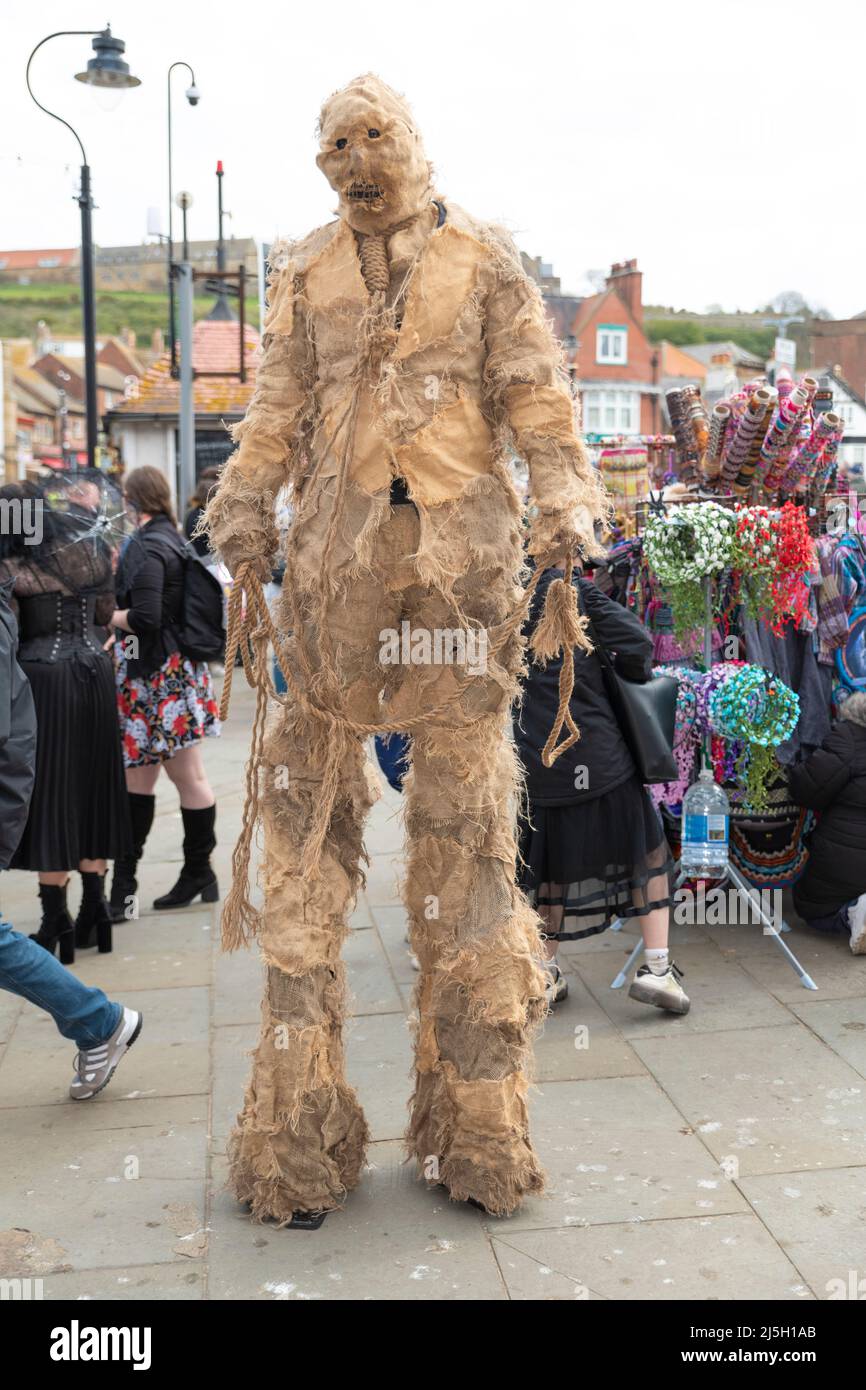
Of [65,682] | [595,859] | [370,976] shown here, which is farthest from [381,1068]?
[65,682]

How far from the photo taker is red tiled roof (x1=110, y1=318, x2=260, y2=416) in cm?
1866

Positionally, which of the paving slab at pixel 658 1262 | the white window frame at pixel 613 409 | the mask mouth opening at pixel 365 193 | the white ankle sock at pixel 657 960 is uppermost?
the white window frame at pixel 613 409

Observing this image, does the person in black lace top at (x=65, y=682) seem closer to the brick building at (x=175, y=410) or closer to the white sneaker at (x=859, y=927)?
the white sneaker at (x=859, y=927)

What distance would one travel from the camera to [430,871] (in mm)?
3213

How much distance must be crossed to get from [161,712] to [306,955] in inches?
97.0

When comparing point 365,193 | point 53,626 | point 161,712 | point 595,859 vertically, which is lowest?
point 595,859

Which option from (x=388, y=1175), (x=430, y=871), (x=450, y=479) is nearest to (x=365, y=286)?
(x=450, y=479)

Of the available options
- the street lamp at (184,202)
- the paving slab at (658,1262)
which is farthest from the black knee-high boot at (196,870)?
the street lamp at (184,202)

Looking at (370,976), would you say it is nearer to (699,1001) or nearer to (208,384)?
(699,1001)

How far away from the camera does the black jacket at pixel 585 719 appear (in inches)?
167

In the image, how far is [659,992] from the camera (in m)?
4.32

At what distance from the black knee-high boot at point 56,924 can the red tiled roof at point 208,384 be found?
13333mm

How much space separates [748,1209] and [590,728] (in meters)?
1.62

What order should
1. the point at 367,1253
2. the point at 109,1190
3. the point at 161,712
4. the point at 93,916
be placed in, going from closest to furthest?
the point at 367,1253 → the point at 109,1190 → the point at 93,916 → the point at 161,712
